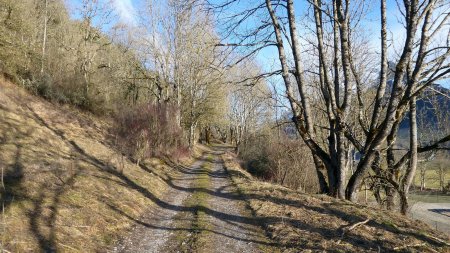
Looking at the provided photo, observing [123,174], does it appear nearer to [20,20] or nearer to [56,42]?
[20,20]

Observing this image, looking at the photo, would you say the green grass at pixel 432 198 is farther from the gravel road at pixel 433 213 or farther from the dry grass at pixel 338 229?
the dry grass at pixel 338 229

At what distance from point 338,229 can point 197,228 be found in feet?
9.97

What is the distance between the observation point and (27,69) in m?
20.0

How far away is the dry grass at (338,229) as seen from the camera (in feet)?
20.3

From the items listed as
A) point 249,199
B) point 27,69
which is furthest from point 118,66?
point 249,199

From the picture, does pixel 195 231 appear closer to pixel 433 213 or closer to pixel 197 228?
pixel 197 228

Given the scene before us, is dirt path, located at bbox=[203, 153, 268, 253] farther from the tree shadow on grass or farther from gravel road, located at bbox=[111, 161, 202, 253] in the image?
gravel road, located at bbox=[111, 161, 202, 253]

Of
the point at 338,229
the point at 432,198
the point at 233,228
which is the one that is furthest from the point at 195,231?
the point at 432,198

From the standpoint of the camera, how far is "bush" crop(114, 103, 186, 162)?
19.0 meters

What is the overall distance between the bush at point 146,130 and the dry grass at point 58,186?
5.60ft

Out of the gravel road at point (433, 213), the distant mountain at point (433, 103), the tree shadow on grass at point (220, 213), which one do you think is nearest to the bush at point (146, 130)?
the tree shadow on grass at point (220, 213)

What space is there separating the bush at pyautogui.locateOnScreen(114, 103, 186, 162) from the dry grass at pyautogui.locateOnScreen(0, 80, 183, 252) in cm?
171

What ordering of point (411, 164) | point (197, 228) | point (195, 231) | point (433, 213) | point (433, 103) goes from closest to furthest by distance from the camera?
point (195, 231) → point (197, 228) → point (411, 164) → point (433, 103) → point (433, 213)

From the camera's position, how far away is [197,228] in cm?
793
